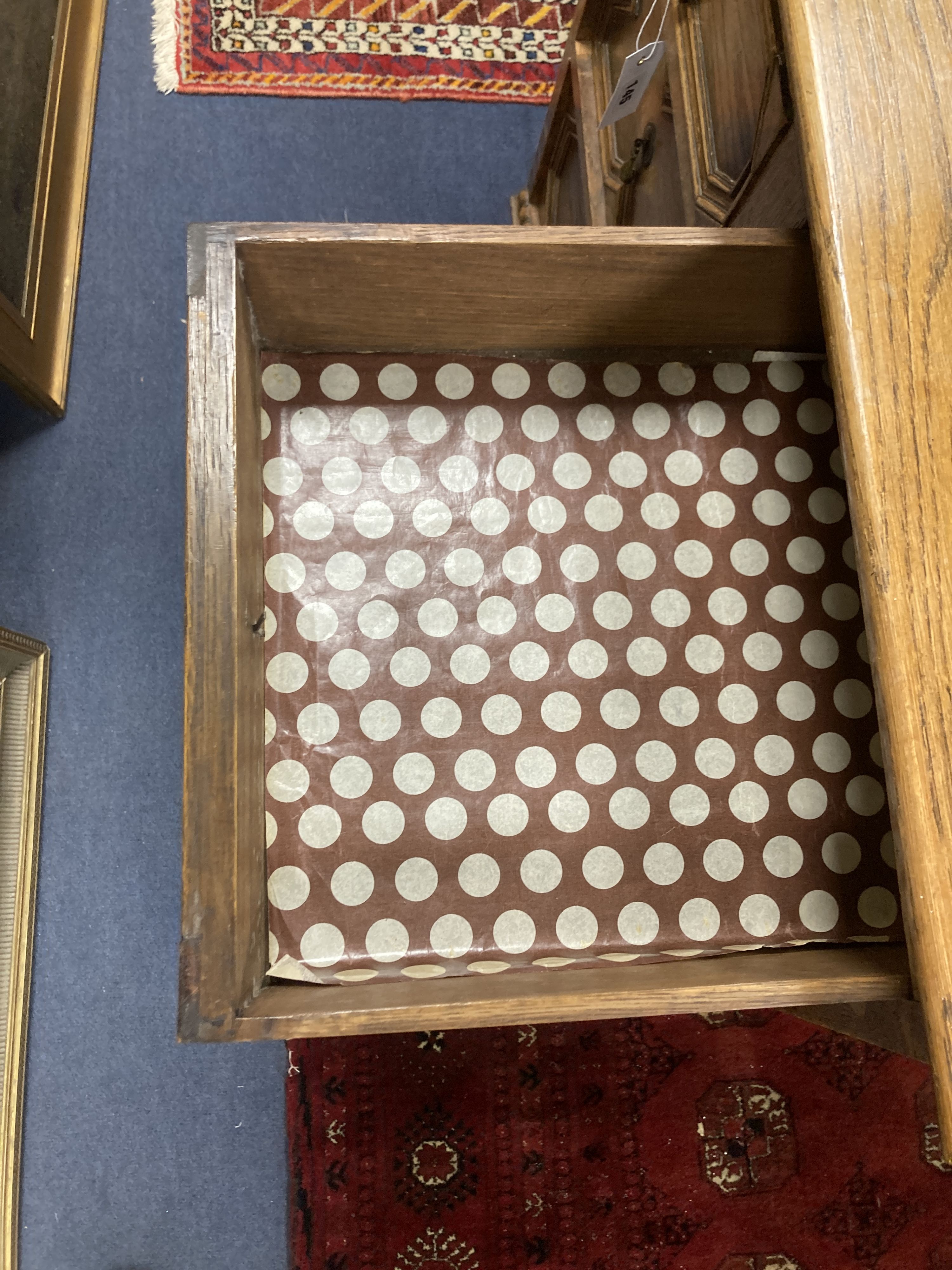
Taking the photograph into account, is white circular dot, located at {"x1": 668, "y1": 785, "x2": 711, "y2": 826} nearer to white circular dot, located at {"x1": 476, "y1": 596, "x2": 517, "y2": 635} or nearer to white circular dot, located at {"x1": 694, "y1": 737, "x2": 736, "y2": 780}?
white circular dot, located at {"x1": 694, "y1": 737, "x2": 736, "y2": 780}

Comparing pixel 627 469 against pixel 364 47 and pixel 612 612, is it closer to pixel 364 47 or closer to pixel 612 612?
pixel 612 612

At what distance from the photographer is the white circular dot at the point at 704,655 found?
826 mm

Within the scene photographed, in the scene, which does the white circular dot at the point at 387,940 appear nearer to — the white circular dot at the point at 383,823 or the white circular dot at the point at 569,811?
the white circular dot at the point at 383,823

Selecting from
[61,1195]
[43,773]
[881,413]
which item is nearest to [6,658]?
[43,773]

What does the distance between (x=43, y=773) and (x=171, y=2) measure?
128 centimetres

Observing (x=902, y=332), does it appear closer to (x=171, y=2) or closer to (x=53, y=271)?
(x=53, y=271)

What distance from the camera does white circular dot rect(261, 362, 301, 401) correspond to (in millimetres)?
812

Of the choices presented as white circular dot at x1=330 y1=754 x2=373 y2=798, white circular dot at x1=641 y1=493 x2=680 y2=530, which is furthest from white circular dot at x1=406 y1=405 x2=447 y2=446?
white circular dot at x1=330 y1=754 x2=373 y2=798

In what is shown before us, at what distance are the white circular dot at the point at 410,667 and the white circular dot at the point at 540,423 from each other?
0.24m

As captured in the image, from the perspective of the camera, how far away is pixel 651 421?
86 cm

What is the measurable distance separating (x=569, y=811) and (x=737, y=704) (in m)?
0.20

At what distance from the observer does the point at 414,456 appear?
834 millimetres

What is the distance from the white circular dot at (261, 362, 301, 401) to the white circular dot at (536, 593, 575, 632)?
1.03ft

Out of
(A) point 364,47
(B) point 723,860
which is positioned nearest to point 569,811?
(B) point 723,860
